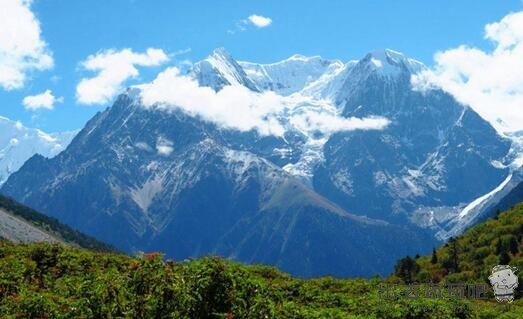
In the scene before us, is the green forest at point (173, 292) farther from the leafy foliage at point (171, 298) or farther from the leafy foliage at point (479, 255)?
the leafy foliage at point (479, 255)

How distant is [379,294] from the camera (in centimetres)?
5088

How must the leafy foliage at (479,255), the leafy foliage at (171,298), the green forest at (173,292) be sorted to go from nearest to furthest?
the leafy foliage at (171,298)
the green forest at (173,292)
the leafy foliage at (479,255)

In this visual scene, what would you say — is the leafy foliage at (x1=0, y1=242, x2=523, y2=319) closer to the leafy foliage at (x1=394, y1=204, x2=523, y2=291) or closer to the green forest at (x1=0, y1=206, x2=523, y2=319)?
the green forest at (x1=0, y1=206, x2=523, y2=319)

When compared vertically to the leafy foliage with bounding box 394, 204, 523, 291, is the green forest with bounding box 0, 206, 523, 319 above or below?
below

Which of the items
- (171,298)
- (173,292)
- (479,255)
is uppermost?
(479,255)

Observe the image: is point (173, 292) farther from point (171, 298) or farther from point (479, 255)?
point (479, 255)

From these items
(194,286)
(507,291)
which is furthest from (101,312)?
(507,291)

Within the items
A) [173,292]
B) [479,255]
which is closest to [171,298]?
[173,292]

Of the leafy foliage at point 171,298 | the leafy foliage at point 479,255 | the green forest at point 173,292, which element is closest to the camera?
the leafy foliage at point 171,298

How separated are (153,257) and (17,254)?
2497 cm

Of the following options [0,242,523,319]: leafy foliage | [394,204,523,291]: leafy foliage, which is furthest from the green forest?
[394,204,523,291]: leafy foliage

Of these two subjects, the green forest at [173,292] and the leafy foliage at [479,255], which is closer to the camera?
the green forest at [173,292]

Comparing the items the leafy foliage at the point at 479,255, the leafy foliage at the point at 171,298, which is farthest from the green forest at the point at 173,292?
the leafy foliage at the point at 479,255

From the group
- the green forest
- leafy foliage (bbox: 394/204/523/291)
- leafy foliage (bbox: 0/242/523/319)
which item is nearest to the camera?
leafy foliage (bbox: 0/242/523/319)
